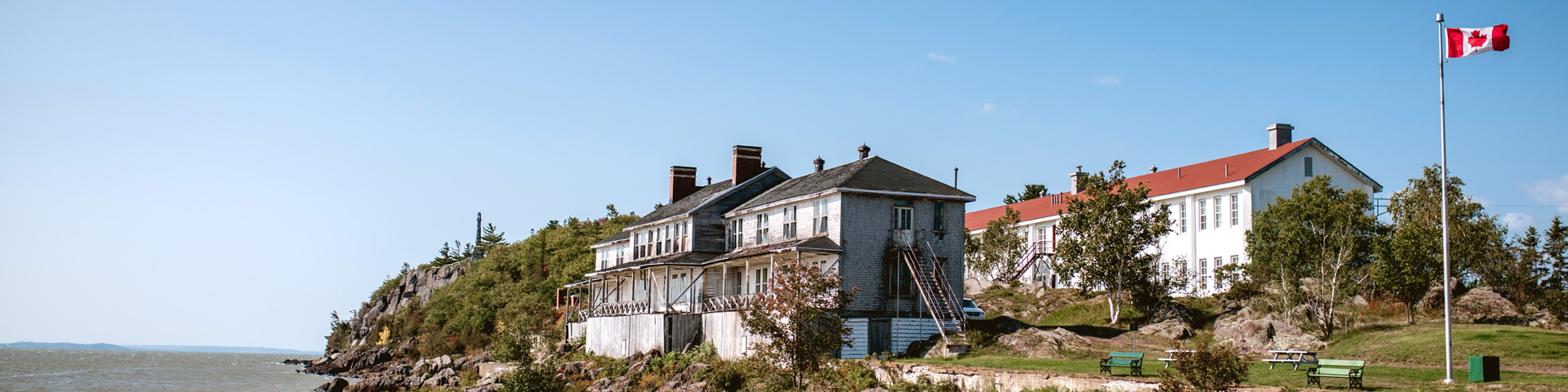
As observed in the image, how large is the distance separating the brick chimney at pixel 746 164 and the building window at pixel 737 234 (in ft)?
14.3

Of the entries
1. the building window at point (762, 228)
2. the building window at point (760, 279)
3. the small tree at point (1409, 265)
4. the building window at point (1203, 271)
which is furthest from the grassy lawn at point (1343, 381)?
the building window at point (1203, 271)

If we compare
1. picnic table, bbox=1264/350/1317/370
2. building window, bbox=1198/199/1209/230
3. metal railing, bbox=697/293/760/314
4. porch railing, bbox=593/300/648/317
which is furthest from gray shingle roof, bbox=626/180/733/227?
picnic table, bbox=1264/350/1317/370

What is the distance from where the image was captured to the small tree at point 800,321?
27516 millimetres

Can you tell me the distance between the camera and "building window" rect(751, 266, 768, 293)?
142 feet

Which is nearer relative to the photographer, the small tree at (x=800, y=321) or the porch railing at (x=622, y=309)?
the small tree at (x=800, y=321)

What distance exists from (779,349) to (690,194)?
30667mm

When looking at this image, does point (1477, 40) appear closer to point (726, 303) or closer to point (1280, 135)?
point (726, 303)

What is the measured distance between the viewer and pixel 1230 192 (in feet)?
167

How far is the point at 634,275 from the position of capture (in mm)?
50125

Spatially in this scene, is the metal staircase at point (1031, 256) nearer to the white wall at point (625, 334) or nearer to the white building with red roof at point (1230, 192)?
the white building with red roof at point (1230, 192)

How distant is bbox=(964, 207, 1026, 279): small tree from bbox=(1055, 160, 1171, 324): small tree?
15835 mm

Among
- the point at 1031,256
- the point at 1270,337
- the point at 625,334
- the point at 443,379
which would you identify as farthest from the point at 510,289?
the point at 1270,337

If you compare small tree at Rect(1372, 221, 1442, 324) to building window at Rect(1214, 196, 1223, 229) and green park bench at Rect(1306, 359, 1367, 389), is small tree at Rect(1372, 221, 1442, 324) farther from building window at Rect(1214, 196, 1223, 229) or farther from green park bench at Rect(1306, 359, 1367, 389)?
green park bench at Rect(1306, 359, 1367, 389)

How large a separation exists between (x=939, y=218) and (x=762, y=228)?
792 cm
